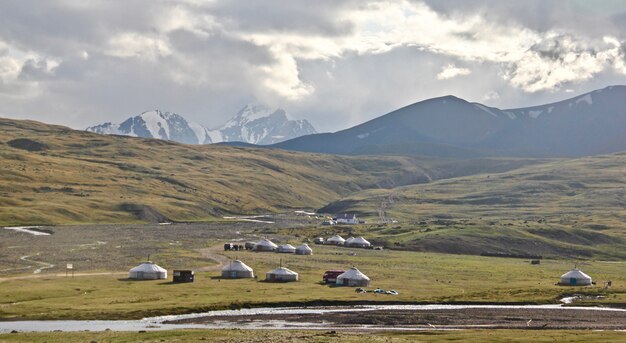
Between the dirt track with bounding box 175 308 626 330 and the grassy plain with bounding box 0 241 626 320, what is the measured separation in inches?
362

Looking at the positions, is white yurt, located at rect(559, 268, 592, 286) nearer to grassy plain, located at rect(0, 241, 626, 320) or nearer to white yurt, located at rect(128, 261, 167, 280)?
grassy plain, located at rect(0, 241, 626, 320)

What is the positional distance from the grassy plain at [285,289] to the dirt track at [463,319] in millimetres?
9191

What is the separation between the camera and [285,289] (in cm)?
11912

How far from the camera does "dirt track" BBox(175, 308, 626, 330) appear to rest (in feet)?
295

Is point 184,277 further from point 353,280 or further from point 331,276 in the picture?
point 353,280

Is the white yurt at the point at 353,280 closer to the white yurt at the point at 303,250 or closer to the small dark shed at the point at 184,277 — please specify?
the small dark shed at the point at 184,277

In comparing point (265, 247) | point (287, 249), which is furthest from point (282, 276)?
point (265, 247)

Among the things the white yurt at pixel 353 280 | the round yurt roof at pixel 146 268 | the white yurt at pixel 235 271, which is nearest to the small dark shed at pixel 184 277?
the round yurt roof at pixel 146 268

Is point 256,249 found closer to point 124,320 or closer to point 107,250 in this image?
point 107,250

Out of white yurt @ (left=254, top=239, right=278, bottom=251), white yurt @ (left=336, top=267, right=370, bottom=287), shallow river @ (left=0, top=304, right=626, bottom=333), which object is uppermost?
white yurt @ (left=254, top=239, right=278, bottom=251)

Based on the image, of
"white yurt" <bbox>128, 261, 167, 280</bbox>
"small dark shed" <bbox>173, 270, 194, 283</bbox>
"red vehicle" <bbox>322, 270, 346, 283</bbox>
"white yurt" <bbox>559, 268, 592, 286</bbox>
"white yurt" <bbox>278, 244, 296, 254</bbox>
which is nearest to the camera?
"small dark shed" <bbox>173, 270, 194, 283</bbox>

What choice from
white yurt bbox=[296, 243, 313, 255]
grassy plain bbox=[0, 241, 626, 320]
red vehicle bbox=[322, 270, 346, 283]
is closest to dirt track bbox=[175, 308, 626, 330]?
grassy plain bbox=[0, 241, 626, 320]

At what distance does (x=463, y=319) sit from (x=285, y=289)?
1284 inches

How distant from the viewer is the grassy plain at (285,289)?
96.4m
